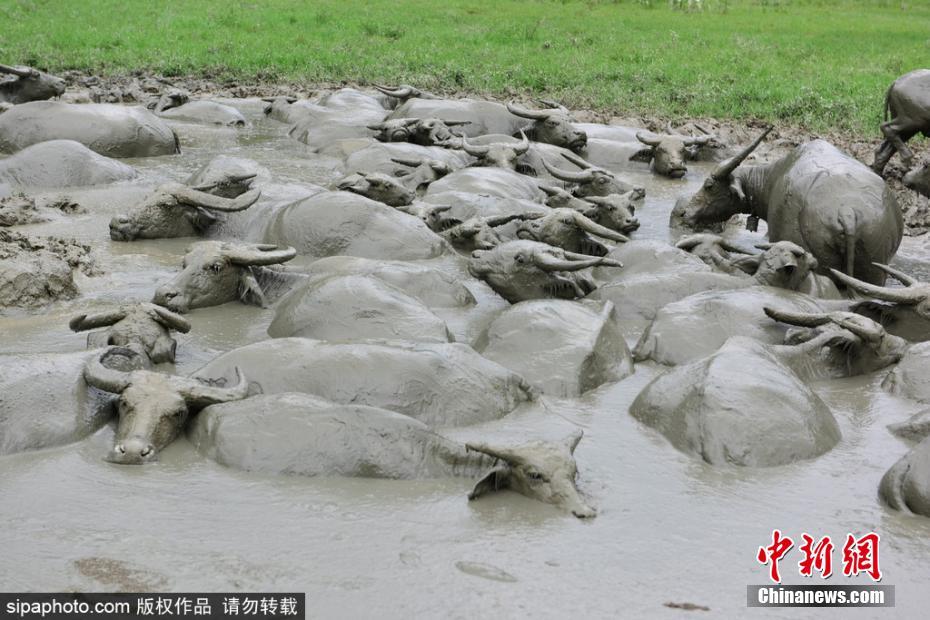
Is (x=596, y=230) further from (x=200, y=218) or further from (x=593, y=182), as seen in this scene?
(x=200, y=218)

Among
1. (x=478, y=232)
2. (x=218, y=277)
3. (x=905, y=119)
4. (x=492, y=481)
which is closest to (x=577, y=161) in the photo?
(x=478, y=232)

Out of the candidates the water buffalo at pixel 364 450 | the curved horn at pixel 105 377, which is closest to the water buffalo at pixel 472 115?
the curved horn at pixel 105 377

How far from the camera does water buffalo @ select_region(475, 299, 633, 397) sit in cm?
617

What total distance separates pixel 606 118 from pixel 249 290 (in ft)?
32.3

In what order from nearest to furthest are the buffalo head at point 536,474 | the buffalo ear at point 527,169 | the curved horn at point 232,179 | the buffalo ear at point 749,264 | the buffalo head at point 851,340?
the buffalo head at point 536,474 < the buffalo head at point 851,340 < the buffalo ear at point 749,264 < the curved horn at point 232,179 < the buffalo ear at point 527,169

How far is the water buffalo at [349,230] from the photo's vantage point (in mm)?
8711

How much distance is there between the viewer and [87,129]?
1241cm

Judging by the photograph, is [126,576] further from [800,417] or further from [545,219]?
[545,219]

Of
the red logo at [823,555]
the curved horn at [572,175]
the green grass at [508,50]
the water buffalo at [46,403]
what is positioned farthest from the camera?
the green grass at [508,50]

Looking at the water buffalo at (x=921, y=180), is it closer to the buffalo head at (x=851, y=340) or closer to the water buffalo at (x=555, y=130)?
the buffalo head at (x=851, y=340)

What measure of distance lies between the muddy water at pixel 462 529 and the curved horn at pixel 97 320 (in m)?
1.26

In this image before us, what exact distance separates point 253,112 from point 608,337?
38.6ft

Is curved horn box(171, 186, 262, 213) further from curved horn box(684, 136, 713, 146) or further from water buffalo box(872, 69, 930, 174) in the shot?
water buffalo box(872, 69, 930, 174)

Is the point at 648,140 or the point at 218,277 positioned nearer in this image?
the point at 218,277
